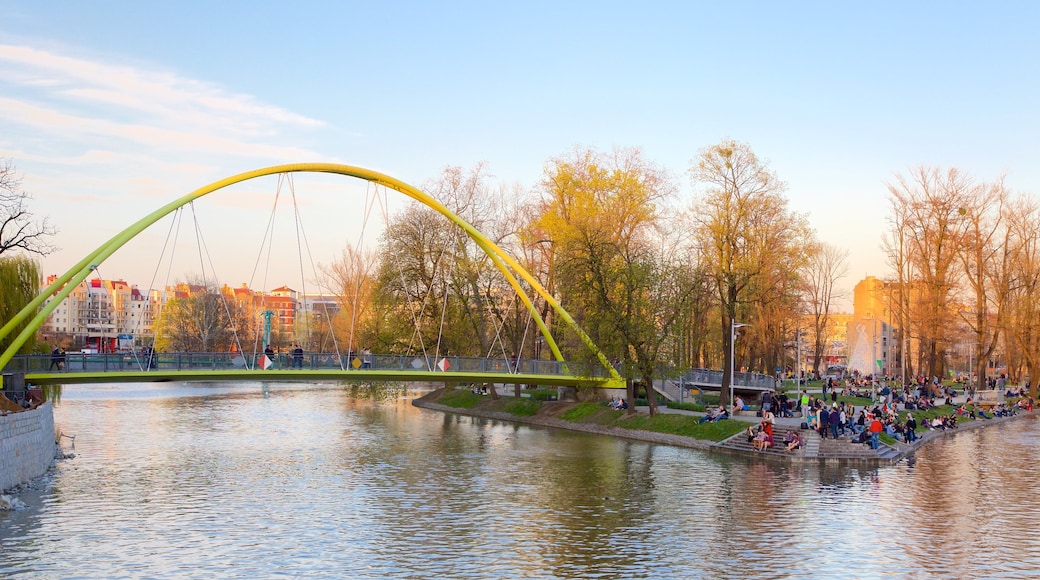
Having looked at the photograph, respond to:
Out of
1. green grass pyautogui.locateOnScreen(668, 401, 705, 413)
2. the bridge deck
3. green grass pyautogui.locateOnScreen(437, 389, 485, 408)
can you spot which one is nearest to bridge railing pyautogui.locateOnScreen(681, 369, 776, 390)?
green grass pyautogui.locateOnScreen(668, 401, 705, 413)

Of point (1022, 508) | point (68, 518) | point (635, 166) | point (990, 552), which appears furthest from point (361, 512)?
point (635, 166)

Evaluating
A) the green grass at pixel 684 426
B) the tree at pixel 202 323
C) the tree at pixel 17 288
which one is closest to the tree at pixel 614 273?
the green grass at pixel 684 426

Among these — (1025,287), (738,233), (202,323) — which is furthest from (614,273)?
(202,323)

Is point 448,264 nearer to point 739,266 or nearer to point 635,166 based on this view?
point 635,166

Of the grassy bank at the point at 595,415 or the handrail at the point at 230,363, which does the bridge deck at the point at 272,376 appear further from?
the grassy bank at the point at 595,415

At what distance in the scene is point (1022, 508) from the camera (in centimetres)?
3466

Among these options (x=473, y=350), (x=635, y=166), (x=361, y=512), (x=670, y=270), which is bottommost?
(x=361, y=512)

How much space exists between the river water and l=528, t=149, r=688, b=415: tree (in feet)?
18.2

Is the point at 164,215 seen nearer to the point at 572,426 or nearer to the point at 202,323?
the point at 572,426

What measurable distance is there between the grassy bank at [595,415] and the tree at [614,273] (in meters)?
1.55

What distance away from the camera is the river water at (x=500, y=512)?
1023 inches

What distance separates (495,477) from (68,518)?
16.0 m

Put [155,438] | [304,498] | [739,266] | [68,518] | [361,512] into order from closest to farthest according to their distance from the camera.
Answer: [68,518], [361,512], [304,498], [155,438], [739,266]

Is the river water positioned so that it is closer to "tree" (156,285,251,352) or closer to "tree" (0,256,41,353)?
"tree" (0,256,41,353)
